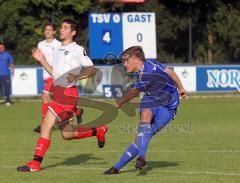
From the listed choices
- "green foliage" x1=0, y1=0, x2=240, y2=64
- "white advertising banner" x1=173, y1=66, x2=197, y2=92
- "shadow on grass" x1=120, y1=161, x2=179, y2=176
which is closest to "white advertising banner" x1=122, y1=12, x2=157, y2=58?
"white advertising banner" x1=173, y1=66, x2=197, y2=92

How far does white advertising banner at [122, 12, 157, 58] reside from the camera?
3092 centimetres

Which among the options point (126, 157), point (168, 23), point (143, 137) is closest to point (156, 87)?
point (143, 137)

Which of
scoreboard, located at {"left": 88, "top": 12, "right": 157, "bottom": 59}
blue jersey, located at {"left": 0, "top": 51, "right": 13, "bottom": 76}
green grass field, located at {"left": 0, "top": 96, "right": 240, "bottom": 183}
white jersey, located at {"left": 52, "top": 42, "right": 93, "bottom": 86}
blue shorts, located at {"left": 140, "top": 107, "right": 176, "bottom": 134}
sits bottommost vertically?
green grass field, located at {"left": 0, "top": 96, "right": 240, "bottom": 183}

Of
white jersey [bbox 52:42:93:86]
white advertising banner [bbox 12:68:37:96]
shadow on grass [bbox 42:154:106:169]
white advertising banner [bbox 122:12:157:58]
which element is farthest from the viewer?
white advertising banner [bbox 122:12:157:58]

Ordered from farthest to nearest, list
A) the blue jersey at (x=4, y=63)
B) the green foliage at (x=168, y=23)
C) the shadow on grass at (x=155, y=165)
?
the green foliage at (x=168, y=23) < the blue jersey at (x=4, y=63) < the shadow on grass at (x=155, y=165)

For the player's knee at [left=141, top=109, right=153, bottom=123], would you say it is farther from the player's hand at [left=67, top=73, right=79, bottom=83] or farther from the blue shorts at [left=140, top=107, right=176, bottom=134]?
the player's hand at [left=67, top=73, right=79, bottom=83]

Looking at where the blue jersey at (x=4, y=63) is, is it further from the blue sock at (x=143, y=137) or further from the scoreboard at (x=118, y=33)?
the blue sock at (x=143, y=137)

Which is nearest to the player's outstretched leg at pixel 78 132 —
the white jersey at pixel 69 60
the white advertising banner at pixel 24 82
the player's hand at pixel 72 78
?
the white jersey at pixel 69 60

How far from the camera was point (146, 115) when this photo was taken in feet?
33.9

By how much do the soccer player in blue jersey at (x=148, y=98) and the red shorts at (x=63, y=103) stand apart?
0.90m

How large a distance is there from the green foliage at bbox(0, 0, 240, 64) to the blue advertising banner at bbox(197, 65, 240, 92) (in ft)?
25.7

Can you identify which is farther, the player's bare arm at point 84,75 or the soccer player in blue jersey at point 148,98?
the player's bare arm at point 84,75

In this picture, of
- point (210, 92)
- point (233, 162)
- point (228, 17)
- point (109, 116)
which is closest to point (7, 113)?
point (109, 116)

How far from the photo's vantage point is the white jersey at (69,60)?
11.1 m
